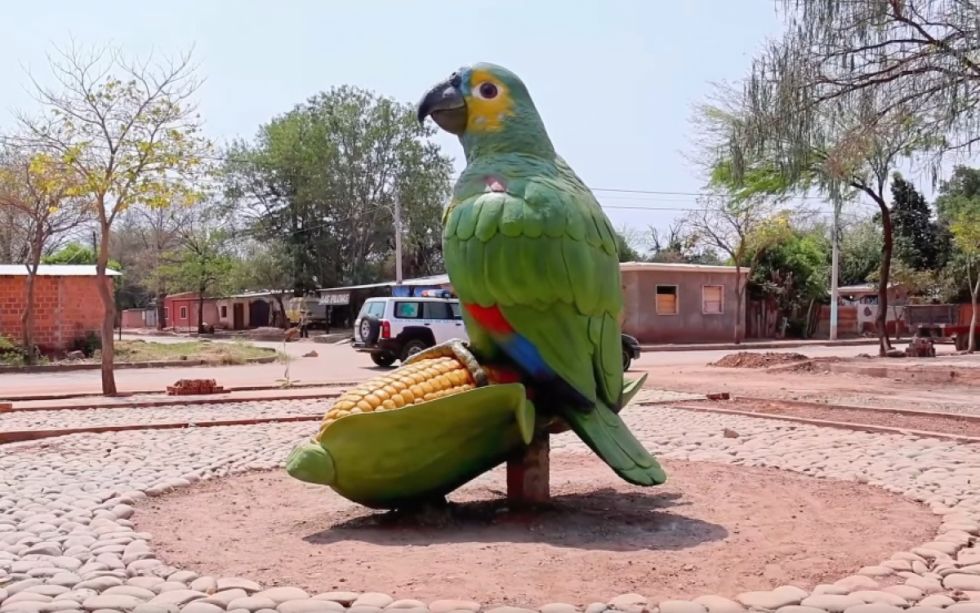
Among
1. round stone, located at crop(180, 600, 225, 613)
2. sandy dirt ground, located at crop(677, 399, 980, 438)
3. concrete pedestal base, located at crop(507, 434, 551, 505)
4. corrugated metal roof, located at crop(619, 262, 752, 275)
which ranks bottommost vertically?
sandy dirt ground, located at crop(677, 399, 980, 438)

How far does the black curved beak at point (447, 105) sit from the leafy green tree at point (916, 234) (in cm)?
3977

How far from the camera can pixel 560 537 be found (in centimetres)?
509

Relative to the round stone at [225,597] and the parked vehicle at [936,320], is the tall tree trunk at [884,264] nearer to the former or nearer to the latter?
the parked vehicle at [936,320]

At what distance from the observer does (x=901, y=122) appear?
14.5 m

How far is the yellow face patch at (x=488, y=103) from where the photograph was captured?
5.76 m

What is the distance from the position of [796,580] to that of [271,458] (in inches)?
207

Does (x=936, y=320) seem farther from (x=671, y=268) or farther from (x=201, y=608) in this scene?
(x=201, y=608)

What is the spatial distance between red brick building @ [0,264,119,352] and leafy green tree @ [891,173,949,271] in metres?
34.2

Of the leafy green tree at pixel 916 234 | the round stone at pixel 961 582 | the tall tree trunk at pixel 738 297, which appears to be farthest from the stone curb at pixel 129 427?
the leafy green tree at pixel 916 234

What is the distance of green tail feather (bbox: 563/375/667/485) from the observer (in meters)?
5.17

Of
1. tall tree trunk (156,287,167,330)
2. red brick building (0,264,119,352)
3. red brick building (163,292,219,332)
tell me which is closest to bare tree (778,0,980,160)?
red brick building (0,264,119,352)

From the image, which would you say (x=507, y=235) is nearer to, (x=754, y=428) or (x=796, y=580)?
(x=796, y=580)

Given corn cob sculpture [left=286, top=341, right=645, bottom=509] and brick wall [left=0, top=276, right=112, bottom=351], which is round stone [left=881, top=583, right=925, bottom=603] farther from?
brick wall [left=0, top=276, right=112, bottom=351]

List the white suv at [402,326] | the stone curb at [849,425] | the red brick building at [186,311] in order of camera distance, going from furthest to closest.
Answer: the red brick building at [186,311] → the white suv at [402,326] → the stone curb at [849,425]
